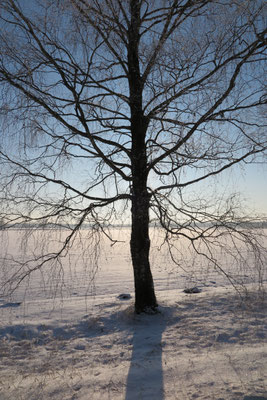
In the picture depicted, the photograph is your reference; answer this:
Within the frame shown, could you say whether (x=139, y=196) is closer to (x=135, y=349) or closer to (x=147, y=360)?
(x=135, y=349)

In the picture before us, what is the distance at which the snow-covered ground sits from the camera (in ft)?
9.77

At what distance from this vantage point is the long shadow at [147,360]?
2.96 metres

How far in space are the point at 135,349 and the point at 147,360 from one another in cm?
51

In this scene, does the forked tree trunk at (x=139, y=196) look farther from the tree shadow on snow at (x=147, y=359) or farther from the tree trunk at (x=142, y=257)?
the tree shadow on snow at (x=147, y=359)

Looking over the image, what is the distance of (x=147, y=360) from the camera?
377 cm

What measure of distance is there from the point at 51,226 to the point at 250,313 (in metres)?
4.03

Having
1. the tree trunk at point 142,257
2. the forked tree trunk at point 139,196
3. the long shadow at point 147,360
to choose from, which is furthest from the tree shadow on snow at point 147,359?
the forked tree trunk at point 139,196

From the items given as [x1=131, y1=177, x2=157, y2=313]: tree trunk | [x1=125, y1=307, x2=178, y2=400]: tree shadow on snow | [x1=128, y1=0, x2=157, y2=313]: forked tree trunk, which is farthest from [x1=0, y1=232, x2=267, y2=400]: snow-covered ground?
[x1=128, y1=0, x2=157, y2=313]: forked tree trunk

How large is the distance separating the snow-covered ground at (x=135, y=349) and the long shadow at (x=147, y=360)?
0.01 m

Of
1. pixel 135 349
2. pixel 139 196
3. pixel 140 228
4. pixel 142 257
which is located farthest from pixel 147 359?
pixel 139 196

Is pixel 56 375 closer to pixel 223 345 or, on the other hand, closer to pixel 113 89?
pixel 223 345

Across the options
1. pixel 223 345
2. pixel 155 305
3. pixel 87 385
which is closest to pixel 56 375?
pixel 87 385

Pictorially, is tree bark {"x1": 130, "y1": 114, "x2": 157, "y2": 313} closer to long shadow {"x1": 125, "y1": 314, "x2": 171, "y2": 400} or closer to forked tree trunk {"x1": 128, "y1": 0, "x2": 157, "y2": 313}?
forked tree trunk {"x1": 128, "y1": 0, "x2": 157, "y2": 313}

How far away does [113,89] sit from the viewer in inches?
203
